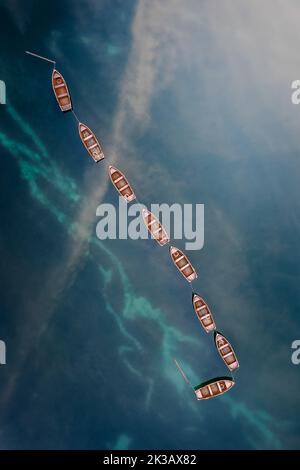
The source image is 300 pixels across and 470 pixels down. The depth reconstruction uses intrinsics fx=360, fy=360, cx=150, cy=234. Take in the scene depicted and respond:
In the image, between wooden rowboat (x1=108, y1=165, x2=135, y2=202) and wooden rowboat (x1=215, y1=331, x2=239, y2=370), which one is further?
wooden rowboat (x1=215, y1=331, x2=239, y2=370)

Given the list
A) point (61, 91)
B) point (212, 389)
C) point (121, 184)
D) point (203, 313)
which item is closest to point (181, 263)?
point (203, 313)

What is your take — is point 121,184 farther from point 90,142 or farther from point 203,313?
point 203,313

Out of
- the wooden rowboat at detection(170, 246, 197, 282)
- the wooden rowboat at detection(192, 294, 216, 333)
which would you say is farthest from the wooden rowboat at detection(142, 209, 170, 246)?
the wooden rowboat at detection(192, 294, 216, 333)

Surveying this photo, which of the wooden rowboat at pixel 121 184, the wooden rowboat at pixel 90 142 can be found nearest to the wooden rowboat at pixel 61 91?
the wooden rowboat at pixel 90 142

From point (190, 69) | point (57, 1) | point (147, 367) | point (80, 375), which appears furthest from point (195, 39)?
point (80, 375)

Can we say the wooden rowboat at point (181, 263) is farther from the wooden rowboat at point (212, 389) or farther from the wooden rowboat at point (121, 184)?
the wooden rowboat at point (212, 389)

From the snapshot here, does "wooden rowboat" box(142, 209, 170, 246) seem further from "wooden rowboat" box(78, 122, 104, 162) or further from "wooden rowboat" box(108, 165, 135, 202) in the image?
"wooden rowboat" box(78, 122, 104, 162)

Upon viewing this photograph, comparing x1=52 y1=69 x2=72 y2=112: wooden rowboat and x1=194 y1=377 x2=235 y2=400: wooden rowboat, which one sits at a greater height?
x1=52 y1=69 x2=72 y2=112: wooden rowboat
